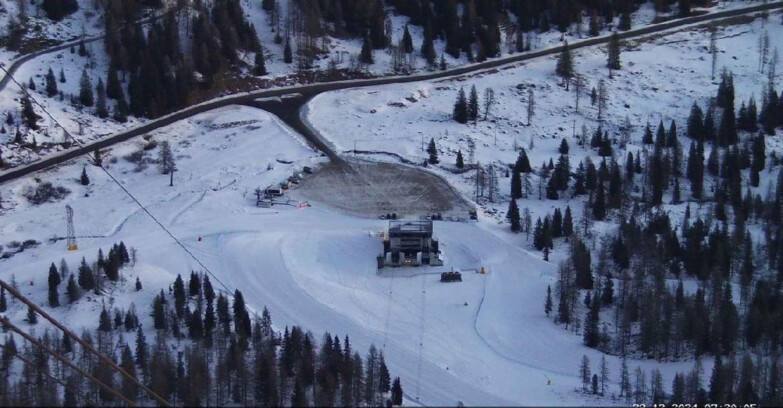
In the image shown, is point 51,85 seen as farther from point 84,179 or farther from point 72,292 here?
point 72,292

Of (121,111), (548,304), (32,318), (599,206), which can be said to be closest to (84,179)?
(121,111)

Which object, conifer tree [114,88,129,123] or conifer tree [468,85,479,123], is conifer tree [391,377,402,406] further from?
conifer tree [114,88,129,123]

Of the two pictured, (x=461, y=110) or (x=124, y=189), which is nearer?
(x=124, y=189)

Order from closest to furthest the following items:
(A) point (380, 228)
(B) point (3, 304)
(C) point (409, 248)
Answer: (B) point (3, 304) < (C) point (409, 248) < (A) point (380, 228)

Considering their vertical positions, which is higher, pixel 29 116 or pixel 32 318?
pixel 29 116

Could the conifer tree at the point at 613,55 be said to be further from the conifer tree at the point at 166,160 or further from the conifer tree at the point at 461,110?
the conifer tree at the point at 166,160

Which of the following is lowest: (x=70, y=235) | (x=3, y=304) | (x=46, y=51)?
(x=3, y=304)

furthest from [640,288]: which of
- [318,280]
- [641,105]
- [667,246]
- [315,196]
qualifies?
[641,105]

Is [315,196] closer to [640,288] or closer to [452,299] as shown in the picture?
[452,299]
